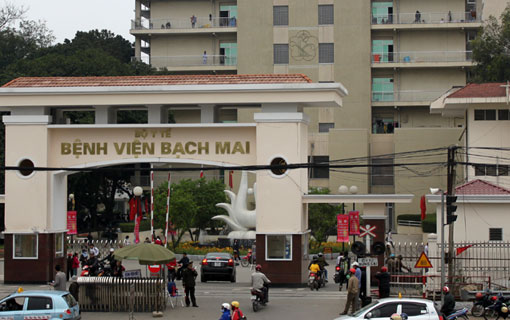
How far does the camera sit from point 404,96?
7250 centimetres

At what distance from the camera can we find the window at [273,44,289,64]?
7212 cm

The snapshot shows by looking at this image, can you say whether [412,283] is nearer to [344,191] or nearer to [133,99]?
[344,191]

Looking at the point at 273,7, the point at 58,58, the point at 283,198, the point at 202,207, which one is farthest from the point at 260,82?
the point at 273,7

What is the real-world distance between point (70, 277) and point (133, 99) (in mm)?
8821

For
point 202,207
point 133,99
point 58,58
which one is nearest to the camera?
point 133,99

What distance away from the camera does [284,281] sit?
105ft

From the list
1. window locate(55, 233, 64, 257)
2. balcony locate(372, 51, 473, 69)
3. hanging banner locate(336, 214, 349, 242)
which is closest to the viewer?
window locate(55, 233, 64, 257)

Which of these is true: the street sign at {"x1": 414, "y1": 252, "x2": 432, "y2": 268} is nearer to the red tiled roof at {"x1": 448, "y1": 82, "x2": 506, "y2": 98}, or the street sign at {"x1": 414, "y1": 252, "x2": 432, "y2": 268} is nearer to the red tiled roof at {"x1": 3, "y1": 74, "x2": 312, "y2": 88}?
the red tiled roof at {"x1": 3, "y1": 74, "x2": 312, "y2": 88}

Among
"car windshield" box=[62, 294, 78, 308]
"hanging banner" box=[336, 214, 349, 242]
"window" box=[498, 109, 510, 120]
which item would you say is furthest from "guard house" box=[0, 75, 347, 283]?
"window" box=[498, 109, 510, 120]

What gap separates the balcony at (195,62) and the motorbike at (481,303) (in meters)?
50.6

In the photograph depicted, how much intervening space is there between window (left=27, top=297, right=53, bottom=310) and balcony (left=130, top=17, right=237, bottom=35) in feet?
178

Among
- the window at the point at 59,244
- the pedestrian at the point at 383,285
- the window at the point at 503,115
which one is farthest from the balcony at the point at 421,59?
the pedestrian at the point at 383,285

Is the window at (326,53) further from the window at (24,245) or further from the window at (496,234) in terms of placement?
the window at (24,245)

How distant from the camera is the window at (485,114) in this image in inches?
1997
